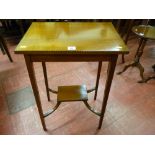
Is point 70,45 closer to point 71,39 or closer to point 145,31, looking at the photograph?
point 71,39

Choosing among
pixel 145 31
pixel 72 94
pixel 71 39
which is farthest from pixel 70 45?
pixel 145 31

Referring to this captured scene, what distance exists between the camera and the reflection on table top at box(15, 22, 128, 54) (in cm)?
76

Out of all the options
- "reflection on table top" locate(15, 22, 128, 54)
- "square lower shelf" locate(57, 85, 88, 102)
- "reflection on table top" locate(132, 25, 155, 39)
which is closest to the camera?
"reflection on table top" locate(15, 22, 128, 54)

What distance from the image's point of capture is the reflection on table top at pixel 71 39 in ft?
2.48

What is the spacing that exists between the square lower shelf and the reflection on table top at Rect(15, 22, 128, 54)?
21.1 inches

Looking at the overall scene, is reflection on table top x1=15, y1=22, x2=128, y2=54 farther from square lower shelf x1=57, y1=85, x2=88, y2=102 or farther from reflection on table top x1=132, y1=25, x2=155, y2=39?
reflection on table top x1=132, y1=25, x2=155, y2=39

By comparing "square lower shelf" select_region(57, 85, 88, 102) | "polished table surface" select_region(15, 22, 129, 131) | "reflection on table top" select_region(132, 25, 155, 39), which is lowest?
"square lower shelf" select_region(57, 85, 88, 102)

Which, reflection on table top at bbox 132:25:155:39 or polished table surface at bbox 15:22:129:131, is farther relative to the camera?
reflection on table top at bbox 132:25:155:39

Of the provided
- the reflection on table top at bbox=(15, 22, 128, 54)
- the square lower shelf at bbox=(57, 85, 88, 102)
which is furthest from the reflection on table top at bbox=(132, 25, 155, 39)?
the square lower shelf at bbox=(57, 85, 88, 102)

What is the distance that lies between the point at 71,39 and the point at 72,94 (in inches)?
21.3
